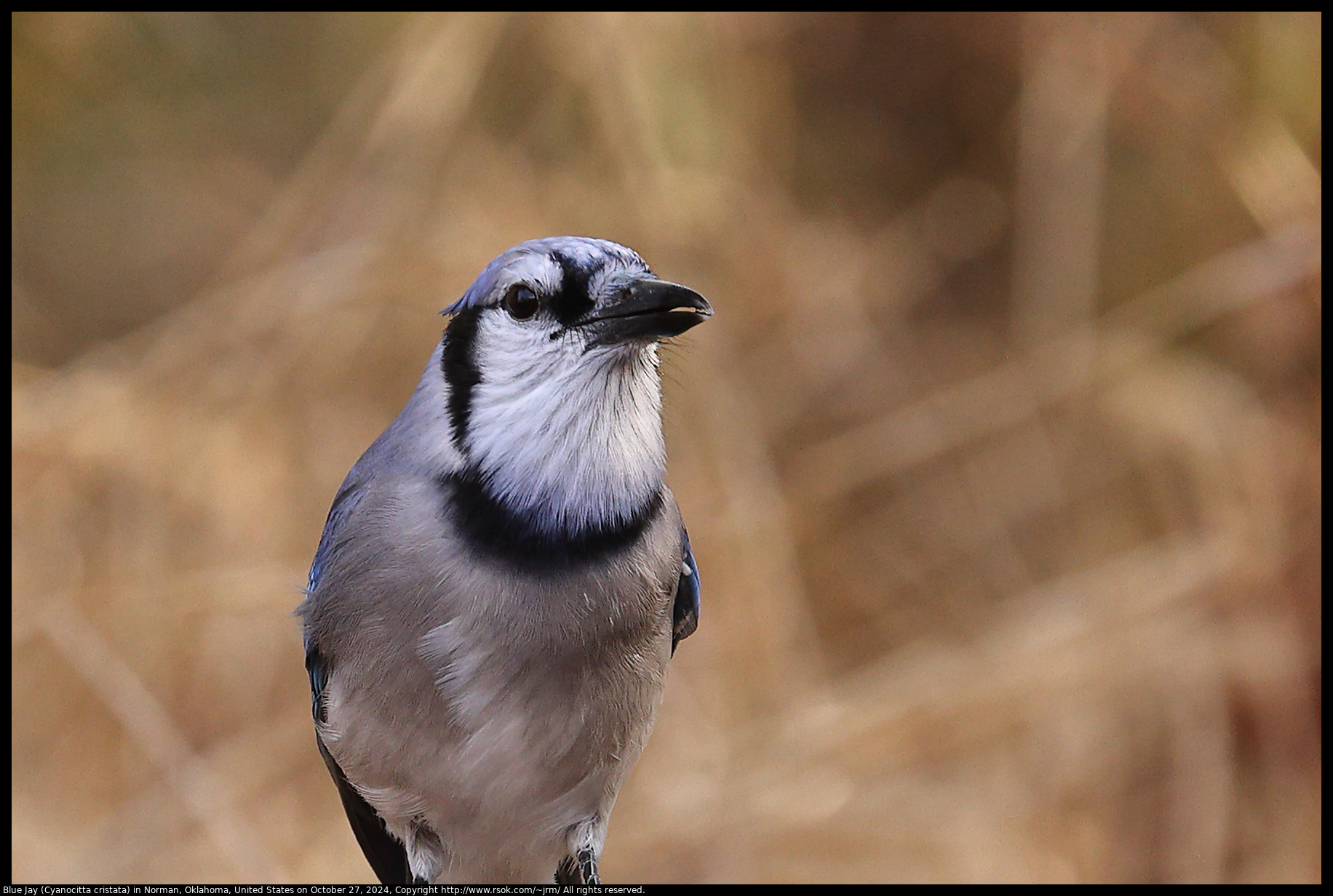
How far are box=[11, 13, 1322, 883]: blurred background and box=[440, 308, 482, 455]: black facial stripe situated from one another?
158cm

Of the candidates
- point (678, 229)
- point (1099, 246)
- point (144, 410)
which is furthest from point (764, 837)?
point (1099, 246)

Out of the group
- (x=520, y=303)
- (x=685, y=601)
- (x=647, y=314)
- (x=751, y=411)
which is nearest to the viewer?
(x=647, y=314)

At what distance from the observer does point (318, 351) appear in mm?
3594

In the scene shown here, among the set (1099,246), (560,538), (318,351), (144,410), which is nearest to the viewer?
(560,538)

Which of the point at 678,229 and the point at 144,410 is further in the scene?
the point at 678,229

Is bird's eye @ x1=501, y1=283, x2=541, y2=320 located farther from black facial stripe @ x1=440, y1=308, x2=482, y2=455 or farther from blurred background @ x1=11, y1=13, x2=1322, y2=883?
blurred background @ x1=11, y1=13, x2=1322, y2=883

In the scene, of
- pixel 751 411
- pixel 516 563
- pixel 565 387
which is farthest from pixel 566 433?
pixel 751 411

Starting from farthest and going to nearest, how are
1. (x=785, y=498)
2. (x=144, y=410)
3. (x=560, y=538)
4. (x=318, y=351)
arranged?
(x=785, y=498) → (x=318, y=351) → (x=144, y=410) → (x=560, y=538)

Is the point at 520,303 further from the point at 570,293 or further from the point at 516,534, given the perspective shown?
the point at 516,534

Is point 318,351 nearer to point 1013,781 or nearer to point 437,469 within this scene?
point 437,469

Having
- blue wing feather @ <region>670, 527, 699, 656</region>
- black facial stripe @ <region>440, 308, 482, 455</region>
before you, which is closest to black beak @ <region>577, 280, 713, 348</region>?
black facial stripe @ <region>440, 308, 482, 455</region>

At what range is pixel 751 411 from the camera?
376 cm

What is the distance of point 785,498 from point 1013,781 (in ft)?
3.83

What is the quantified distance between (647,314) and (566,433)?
0.60 ft
